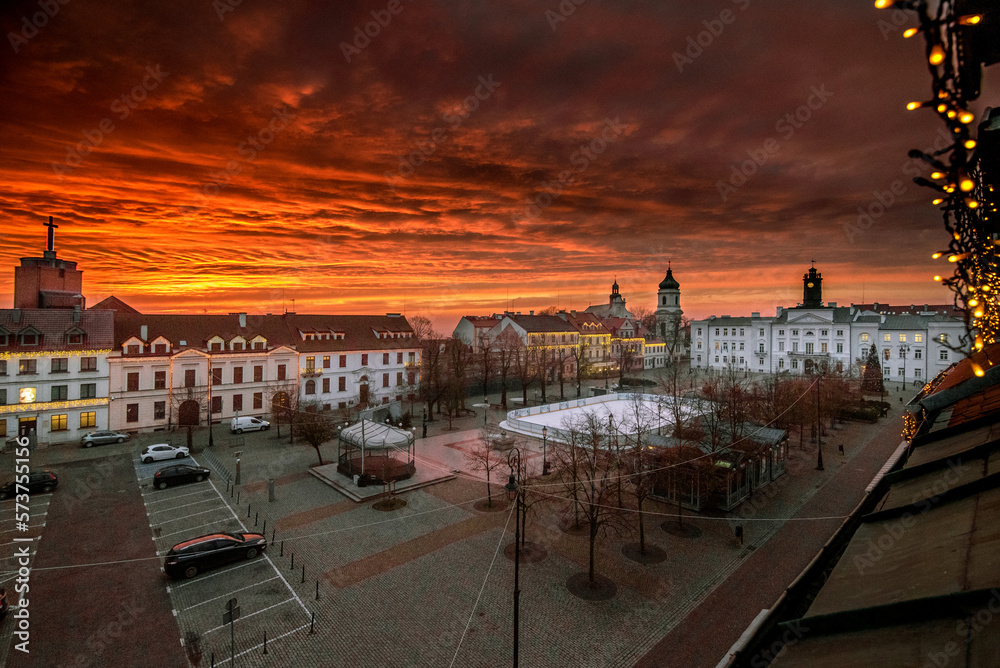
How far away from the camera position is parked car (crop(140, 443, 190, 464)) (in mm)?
30494

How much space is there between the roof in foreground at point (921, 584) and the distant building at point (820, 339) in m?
61.7

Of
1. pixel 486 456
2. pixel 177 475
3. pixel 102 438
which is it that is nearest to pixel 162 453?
pixel 177 475

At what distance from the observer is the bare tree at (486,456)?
85.7ft

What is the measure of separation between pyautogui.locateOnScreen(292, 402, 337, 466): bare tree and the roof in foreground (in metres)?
29.8

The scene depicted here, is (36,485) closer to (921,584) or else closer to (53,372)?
(53,372)

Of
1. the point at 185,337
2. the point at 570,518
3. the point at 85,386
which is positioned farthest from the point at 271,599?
the point at 185,337

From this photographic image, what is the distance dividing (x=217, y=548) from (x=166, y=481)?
11609 mm

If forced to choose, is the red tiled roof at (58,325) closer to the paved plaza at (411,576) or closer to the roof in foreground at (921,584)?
the paved plaza at (411,576)

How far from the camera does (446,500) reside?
2467cm

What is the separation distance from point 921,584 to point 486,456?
25.5m

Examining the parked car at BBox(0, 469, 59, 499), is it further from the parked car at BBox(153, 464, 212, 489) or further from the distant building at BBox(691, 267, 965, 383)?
the distant building at BBox(691, 267, 965, 383)

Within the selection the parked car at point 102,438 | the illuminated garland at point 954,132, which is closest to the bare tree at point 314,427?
the parked car at point 102,438

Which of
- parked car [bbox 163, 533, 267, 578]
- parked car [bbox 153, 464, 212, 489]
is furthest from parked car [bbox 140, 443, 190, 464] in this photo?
parked car [bbox 163, 533, 267, 578]

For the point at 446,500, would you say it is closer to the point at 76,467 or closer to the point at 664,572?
the point at 664,572
